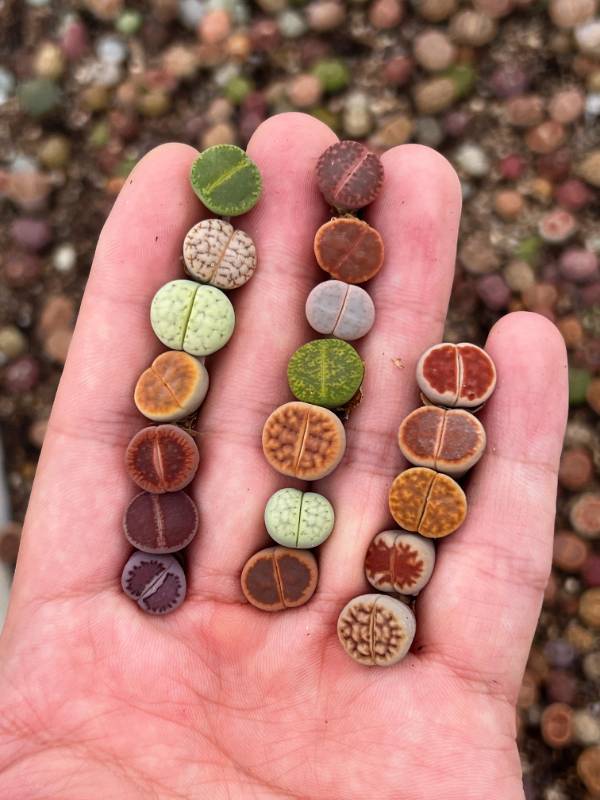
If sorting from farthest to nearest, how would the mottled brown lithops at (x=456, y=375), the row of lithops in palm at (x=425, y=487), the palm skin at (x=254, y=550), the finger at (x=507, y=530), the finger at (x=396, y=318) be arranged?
the finger at (x=396, y=318)
the mottled brown lithops at (x=456, y=375)
the row of lithops in palm at (x=425, y=487)
the finger at (x=507, y=530)
the palm skin at (x=254, y=550)

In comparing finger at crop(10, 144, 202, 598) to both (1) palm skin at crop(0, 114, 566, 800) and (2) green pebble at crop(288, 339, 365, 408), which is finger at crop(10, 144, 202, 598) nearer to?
(1) palm skin at crop(0, 114, 566, 800)

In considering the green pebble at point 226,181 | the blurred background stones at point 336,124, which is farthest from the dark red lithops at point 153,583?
the green pebble at point 226,181

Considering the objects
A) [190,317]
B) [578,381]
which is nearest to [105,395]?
[190,317]

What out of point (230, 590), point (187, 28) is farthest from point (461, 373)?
point (187, 28)

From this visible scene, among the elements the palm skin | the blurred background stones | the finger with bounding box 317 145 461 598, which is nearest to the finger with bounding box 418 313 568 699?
the palm skin

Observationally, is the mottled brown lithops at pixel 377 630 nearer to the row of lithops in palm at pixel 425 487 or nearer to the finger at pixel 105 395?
the row of lithops in palm at pixel 425 487

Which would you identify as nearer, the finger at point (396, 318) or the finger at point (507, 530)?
the finger at point (507, 530)

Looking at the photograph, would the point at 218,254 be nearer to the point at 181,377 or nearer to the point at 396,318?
the point at 181,377
